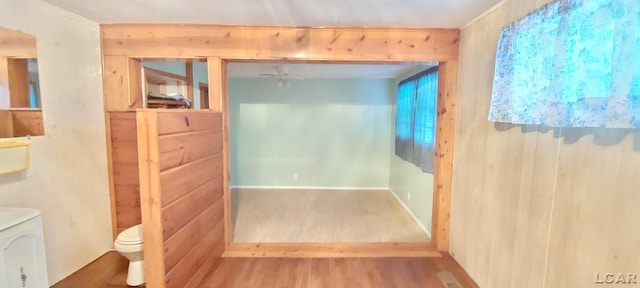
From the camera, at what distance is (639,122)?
106 centimetres

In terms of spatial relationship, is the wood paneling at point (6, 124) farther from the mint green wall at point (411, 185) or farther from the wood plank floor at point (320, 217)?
the mint green wall at point (411, 185)

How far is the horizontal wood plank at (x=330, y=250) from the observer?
2.74 meters

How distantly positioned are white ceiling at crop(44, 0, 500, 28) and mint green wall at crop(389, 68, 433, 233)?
159cm

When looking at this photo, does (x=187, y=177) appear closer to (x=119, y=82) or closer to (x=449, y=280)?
(x=119, y=82)

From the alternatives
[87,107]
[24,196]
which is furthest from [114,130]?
[24,196]

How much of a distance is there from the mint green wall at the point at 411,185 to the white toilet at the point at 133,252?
2.96 m

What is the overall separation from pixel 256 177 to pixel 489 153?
14.7 feet

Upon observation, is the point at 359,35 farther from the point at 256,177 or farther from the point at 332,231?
the point at 256,177

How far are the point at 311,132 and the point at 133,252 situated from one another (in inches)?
150

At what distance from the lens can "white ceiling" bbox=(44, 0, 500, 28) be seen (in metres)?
2.03

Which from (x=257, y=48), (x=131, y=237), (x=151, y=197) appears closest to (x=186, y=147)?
(x=151, y=197)

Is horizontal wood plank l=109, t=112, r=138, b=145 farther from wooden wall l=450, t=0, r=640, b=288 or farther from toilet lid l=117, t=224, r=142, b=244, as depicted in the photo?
wooden wall l=450, t=0, r=640, b=288

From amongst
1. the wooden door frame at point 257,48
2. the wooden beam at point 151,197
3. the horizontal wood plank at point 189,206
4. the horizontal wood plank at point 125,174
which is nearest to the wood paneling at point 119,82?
the wooden door frame at point 257,48

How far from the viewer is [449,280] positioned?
232 cm
